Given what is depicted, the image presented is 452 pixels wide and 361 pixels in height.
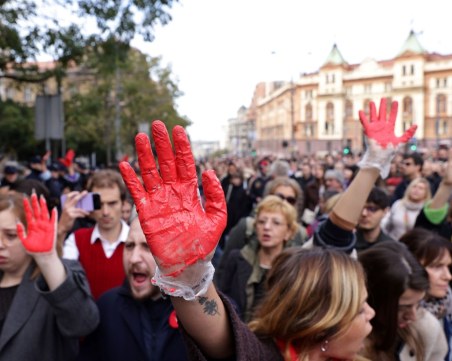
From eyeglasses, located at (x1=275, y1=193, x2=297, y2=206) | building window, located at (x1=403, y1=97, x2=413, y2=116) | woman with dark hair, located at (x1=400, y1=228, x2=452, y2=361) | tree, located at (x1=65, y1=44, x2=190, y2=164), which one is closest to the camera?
woman with dark hair, located at (x1=400, y1=228, x2=452, y2=361)

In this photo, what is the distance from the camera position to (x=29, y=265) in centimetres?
263

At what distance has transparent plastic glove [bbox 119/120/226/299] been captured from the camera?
4.85 feet

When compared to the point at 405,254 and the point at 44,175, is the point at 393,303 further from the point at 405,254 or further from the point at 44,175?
the point at 44,175

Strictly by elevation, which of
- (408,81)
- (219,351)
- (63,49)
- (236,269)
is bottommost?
(236,269)

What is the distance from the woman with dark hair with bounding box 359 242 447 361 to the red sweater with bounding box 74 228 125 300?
160 cm

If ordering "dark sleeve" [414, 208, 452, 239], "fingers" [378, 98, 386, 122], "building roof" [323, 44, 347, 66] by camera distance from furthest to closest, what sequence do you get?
"building roof" [323, 44, 347, 66] < "dark sleeve" [414, 208, 452, 239] < "fingers" [378, 98, 386, 122]

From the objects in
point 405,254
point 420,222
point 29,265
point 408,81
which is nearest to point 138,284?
point 29,265

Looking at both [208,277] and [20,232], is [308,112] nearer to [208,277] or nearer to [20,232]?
[20,232]

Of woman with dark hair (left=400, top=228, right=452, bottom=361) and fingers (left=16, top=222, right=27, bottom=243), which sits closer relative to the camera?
fingers (left=16, top=222, right=27, bottom=243)

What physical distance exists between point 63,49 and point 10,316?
8.22 metres

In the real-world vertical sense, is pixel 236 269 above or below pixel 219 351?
below

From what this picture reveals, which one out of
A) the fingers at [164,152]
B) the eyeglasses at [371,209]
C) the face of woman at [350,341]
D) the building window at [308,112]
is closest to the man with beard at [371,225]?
the eyeglasses at [371,209]

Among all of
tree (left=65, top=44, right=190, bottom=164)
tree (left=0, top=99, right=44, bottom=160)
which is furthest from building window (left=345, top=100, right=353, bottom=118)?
tree (left=0, top=99, right=44, bottom=160)

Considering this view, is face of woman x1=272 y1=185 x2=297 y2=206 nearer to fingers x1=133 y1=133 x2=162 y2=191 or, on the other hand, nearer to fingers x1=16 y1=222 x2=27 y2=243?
fingers x1=16 y1=222 x2=27 y2=243
